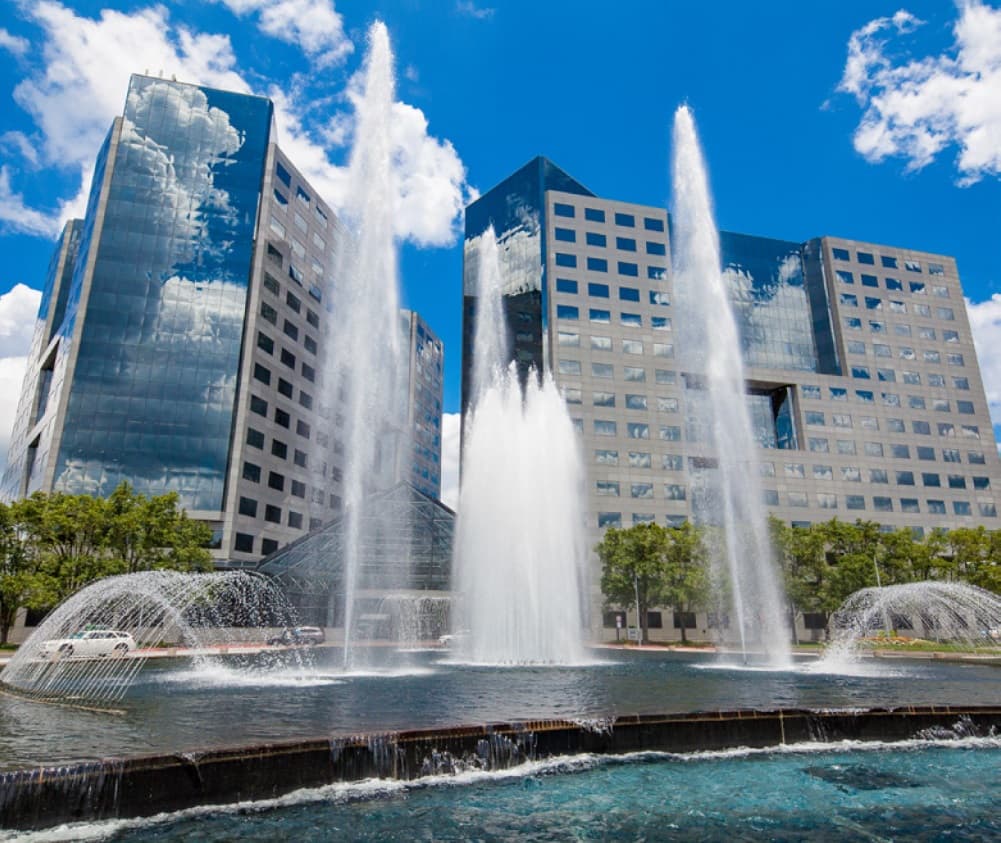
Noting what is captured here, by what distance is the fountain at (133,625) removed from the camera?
64.0 ft

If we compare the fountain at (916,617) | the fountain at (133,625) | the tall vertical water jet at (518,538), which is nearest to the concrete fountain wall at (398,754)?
the fountain at (133,625)

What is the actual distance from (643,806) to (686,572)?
4280cm

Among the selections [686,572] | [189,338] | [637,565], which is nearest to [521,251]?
[189,338]

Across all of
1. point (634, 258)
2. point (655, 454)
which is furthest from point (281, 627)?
point (634, 258)

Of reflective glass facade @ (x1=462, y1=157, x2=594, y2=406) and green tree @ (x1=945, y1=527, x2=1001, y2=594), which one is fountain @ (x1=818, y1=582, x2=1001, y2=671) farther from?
reflective glass facade @ (x1=462, y1=157, x2=594, y2=406)

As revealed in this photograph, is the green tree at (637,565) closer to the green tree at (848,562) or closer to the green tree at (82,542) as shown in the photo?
the green tree at (848,562)

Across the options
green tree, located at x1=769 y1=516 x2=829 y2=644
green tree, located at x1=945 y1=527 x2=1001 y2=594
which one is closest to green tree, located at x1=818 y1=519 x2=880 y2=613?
green tree, located at x1=769 y1=516 x2=829 y2=644

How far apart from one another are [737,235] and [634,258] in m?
15.5

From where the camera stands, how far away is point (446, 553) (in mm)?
52000

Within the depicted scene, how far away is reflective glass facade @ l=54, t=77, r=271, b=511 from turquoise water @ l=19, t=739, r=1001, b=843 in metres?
57.6

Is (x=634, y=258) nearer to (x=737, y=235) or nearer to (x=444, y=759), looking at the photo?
(x=737, y=235)

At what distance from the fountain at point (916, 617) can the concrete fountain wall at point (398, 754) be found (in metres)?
14.6

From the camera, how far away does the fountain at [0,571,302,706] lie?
1952 centimetres

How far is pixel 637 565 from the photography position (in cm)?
5053
